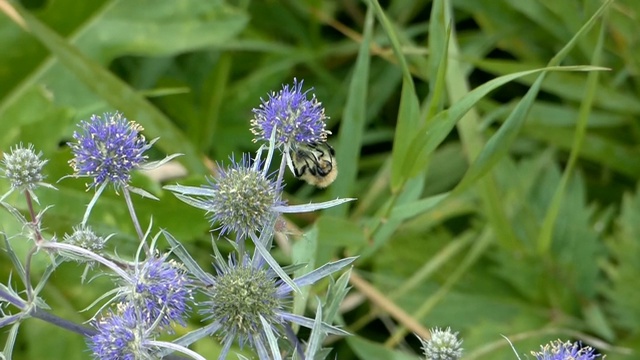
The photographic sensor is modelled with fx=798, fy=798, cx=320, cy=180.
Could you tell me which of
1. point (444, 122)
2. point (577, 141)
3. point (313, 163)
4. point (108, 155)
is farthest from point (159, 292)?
point (577, 141)

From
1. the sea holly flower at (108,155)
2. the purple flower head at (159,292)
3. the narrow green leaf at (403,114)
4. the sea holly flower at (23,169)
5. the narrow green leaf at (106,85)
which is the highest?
the narrow green leaf at (106,85)

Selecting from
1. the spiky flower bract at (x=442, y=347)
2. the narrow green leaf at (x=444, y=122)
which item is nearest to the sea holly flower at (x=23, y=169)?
the spiky flower bract at (x=442, y=347)

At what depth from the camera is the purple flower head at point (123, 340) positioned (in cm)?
80

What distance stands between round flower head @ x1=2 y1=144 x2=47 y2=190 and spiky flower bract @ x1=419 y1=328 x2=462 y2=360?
0.47 metres

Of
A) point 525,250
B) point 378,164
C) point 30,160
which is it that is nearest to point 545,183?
point 525,250

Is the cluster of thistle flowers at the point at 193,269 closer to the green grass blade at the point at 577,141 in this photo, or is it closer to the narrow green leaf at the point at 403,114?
the narrow green leaf at the point at 403,114

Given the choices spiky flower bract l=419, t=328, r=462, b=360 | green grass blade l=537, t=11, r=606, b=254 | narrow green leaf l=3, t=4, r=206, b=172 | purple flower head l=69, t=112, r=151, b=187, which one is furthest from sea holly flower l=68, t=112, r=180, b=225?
green grass blade l=537, t=11, r=606, b=254

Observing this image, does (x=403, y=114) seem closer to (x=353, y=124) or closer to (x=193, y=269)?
(x=353, y=124)

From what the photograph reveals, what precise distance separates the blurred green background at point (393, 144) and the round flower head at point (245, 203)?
0.55 meters

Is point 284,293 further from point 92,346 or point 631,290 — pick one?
point 631,290

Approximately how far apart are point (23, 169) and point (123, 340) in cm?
23

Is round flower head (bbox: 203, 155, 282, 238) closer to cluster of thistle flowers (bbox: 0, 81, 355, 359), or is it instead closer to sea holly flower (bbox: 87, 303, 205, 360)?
cluster of thistle flowers (bbox: 0, 81, 355, 359)

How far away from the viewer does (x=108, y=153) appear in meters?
0.89

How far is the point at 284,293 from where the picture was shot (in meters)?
0.90
